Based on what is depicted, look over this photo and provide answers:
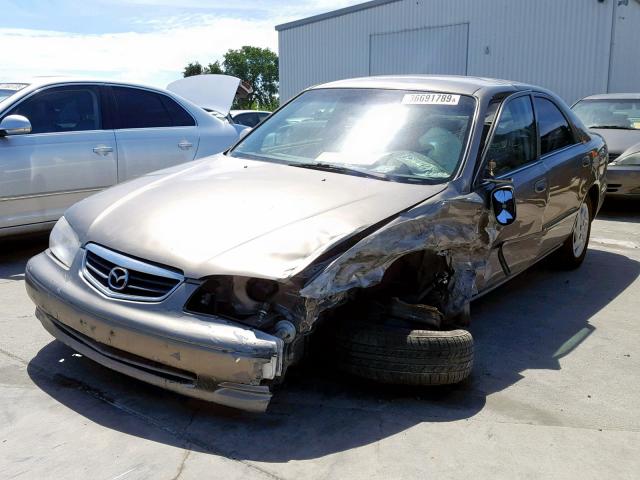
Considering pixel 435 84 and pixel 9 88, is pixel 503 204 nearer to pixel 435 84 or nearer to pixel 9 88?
pixel 435 84

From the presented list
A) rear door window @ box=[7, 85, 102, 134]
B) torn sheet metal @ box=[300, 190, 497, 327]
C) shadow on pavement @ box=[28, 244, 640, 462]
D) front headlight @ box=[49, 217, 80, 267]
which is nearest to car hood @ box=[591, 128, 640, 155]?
shadow on pavement @ box=[28, 244, 640, 462]

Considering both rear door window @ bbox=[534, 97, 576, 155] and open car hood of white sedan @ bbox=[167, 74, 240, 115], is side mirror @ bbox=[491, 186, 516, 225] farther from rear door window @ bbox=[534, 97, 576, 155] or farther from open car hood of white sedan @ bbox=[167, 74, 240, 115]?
open car hood of white sedan @ bbox=[167, 74, 240, 115]

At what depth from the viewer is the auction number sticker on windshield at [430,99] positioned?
4.25 metres

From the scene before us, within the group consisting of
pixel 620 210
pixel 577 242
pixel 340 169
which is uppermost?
pixel 340 169

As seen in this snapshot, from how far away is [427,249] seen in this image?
3.44 meters

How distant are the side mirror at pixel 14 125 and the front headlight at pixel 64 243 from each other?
6.60 ft

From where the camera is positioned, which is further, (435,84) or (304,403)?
(435,84)

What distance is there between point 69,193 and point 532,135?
12.8 ft

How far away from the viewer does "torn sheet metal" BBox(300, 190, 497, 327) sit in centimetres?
298

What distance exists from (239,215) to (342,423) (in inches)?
43.0

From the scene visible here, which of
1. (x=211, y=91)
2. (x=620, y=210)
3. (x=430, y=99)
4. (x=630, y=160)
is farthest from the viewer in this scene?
(x=620, y=210)

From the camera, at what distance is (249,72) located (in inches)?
3637

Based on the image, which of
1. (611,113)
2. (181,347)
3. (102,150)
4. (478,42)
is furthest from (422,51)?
(181,347)

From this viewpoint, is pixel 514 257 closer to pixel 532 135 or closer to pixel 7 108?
pixel 532 135
